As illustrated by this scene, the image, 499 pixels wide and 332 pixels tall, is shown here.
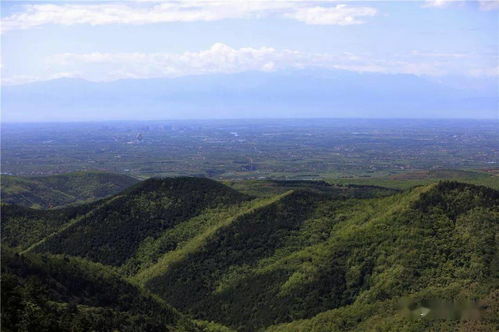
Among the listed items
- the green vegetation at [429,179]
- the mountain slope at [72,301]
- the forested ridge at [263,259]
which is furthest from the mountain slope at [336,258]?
the green vegetation at [429,179]

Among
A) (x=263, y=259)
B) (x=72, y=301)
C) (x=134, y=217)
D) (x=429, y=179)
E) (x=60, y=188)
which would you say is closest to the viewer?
(x=72, y=301)

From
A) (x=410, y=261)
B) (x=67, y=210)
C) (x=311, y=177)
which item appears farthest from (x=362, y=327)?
(x=311, y=177)

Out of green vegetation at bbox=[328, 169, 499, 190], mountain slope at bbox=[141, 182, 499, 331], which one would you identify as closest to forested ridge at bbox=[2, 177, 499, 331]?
mountain slope at bbox=[141, 182, 499, 331]

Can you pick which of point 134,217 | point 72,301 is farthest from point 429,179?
point 72,301

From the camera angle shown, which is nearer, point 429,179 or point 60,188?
point 60,188

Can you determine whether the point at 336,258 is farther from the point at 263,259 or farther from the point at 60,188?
the point at 60,188

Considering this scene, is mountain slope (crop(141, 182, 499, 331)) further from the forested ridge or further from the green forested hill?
the green forested hill

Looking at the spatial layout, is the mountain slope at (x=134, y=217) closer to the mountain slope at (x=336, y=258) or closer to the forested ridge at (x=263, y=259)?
the forested ridge at (x=263, y=259)

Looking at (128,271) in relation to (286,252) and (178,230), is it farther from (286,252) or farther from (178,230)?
(286,252)
